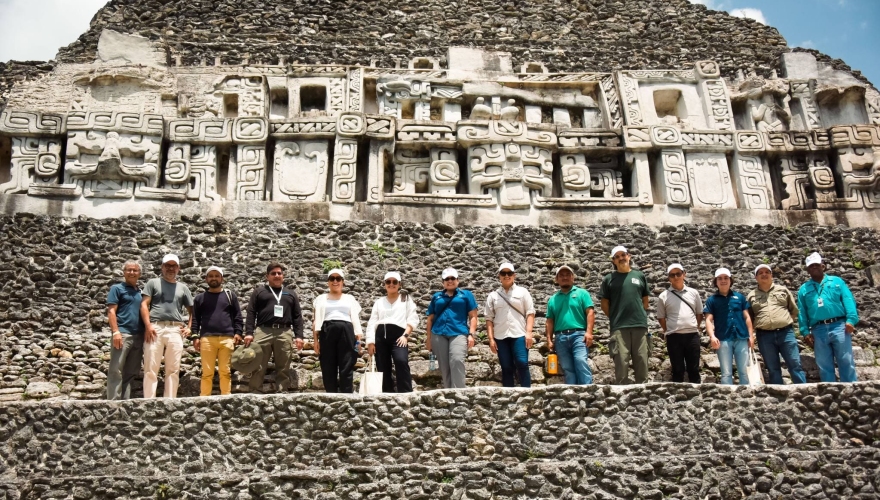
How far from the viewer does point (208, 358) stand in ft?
24.6

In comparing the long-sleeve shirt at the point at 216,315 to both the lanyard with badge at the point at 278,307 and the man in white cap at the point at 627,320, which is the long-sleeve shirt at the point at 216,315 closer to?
the lanyard with badge at the point at 278,307

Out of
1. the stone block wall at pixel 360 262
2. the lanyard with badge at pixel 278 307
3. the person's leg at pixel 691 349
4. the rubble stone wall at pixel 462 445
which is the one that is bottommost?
the rubble stone wall at pixel 462 445

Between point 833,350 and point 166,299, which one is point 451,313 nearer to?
point 166,299

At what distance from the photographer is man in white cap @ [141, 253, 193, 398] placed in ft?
24.2

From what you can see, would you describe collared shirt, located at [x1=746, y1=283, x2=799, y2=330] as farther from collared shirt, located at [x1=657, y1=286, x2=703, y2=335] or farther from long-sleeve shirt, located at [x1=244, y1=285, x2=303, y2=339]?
long-sleeve shirt, located at [x1=244, y1=285, x2=303, y2=339]

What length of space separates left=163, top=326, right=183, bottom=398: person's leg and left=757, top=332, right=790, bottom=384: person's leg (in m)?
4.89

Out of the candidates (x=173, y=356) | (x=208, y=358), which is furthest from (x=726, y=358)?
(x=173, y=356)

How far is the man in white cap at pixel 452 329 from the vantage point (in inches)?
287

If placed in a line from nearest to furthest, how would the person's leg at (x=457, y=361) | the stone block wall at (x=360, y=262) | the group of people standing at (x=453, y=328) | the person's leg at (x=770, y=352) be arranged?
Answer: the person's leg at (x=457, y=361) < the group of people standing at (x=453, y=328) < the person's leg at (x=770, y=352) < the stone block wall at (x=360, y=262)

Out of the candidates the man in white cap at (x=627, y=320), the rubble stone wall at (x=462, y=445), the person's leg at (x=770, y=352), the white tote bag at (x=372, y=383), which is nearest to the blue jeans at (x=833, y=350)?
the person's leg at (x=770, y=352)

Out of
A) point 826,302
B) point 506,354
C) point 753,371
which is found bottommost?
point 753,371

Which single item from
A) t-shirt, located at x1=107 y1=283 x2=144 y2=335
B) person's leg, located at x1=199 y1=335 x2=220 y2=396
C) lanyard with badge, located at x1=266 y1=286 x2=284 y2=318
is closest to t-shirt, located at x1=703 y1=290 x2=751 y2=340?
lanyard with badge, located at x1=266 y1=286 x2=284 y2=318

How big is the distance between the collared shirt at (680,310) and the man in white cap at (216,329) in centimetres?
357

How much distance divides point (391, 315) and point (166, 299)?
1.84 meters
